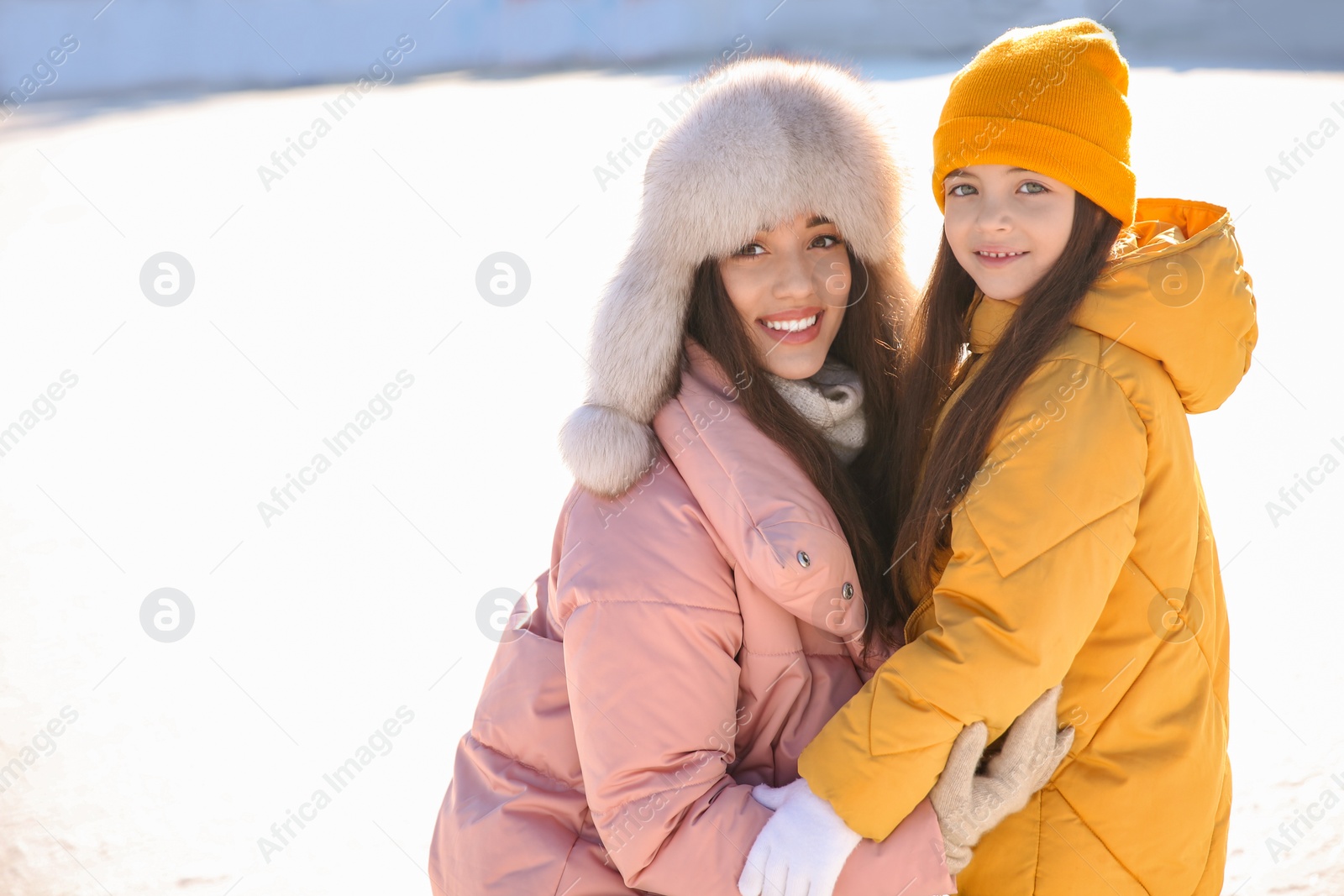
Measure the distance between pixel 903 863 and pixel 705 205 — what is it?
43.8 inches

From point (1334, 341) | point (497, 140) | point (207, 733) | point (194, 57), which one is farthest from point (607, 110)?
point (207, 733)

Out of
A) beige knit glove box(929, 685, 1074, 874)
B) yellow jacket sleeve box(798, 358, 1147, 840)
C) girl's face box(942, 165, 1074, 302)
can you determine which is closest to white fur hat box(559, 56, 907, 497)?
girl's face box(942, 165, 1074, 302)

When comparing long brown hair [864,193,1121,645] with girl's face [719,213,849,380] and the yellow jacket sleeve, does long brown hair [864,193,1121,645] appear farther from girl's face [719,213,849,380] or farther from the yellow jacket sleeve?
girl's face [719,213,849,380]

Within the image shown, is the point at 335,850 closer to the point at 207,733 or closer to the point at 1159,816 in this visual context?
the point at 207,733

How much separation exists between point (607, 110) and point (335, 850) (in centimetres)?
964

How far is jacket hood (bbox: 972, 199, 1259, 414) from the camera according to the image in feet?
5.35

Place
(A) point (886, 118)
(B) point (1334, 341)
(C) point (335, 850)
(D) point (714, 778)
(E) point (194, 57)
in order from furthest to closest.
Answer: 1. (E) point (194, 57)
2. (B) point (1334, 341)
3. (C) point (335, 850)
4. (A) point (886, 118)
5. (D) point (714, 778)

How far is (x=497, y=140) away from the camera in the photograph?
1080cm

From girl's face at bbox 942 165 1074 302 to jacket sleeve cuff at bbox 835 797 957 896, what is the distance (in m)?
0.85

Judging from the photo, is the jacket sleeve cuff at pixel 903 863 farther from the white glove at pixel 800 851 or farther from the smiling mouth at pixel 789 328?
the smiling mouth at pixel 789 328

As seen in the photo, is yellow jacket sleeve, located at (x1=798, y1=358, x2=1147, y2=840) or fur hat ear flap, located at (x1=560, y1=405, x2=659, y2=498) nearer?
yellow jacket sleeve, located at (x1=798, y1=358, x2=1147, y2=840)

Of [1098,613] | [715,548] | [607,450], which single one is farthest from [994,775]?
[607,450]

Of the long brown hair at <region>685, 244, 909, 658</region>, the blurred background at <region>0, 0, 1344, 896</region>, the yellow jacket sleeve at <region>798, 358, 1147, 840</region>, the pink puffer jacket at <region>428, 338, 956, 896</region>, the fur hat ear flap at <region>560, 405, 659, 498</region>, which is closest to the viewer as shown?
the yellow jacket sleeve at <region>798, 358, 1147, 840</region>

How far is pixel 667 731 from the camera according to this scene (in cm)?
171
